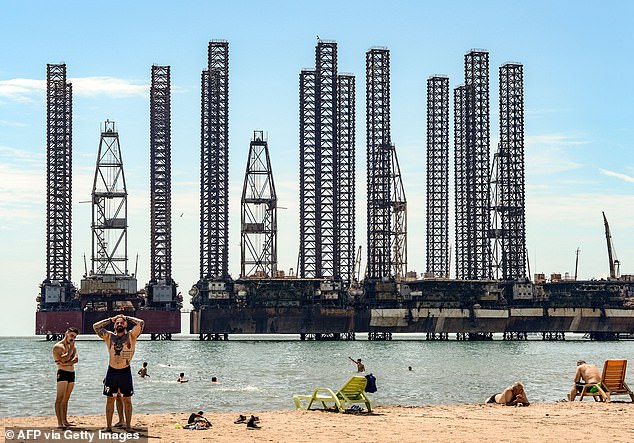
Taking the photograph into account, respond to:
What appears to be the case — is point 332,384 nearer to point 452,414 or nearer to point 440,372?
point 440,372

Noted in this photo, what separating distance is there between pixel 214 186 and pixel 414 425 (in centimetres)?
10350

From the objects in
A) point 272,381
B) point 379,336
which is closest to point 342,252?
point 379,336

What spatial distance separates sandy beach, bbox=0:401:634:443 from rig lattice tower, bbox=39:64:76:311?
335 ft

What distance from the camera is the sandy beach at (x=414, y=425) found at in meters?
20.1

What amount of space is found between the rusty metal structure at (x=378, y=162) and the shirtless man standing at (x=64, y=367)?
100936mm

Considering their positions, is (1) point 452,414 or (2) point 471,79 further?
(2) point 471,79

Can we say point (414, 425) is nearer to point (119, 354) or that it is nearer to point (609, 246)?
point (119, 354)

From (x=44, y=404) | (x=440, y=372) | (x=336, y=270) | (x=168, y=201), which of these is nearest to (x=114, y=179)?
(x=168, y=201)

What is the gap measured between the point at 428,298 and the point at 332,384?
262 ft

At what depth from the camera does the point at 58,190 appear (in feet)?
408

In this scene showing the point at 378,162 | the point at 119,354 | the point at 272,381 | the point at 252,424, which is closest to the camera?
the point at 119,354

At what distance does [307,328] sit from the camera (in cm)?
12356

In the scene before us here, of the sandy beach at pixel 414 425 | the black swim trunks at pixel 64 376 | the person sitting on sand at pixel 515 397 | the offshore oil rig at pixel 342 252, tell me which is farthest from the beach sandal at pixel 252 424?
the offshore oil rig at pixel 342 252

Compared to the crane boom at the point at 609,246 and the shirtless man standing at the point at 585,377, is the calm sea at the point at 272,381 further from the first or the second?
the crane boom at the point at 609,246
